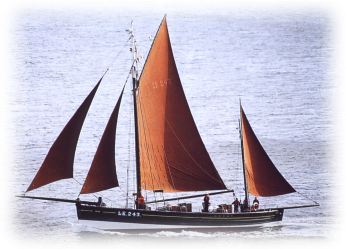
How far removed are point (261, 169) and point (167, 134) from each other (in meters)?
7.12

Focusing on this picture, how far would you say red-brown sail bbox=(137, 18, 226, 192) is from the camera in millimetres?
66500

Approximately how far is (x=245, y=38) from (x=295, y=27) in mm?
7659

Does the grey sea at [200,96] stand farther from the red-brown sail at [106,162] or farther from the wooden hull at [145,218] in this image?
the red-brown sail at [106,162]

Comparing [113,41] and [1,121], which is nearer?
[1,121]

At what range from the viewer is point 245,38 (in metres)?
130

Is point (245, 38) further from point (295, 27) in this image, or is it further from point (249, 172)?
point (249, 172)

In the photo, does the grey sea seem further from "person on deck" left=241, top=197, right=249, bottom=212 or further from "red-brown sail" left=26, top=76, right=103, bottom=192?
"red-brown sail" left=26, top=76, right=103, bottom=192

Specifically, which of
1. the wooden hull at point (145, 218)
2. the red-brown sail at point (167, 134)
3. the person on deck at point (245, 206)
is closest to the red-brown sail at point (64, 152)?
the wooden hull at point (145, 218)

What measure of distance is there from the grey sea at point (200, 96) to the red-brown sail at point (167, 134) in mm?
3750

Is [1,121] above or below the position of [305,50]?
below

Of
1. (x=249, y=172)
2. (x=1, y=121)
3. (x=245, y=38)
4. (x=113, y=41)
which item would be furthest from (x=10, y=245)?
(x=245, y=38)

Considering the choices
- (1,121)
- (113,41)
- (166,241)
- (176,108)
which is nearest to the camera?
(166,241)

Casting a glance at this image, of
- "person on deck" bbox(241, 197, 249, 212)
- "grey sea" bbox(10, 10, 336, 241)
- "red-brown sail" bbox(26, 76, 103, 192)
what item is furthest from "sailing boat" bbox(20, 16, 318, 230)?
"red-brown sail" bbox(26, 76, 103, 192)

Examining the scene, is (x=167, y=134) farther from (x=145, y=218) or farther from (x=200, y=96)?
(x=200, y=96)
